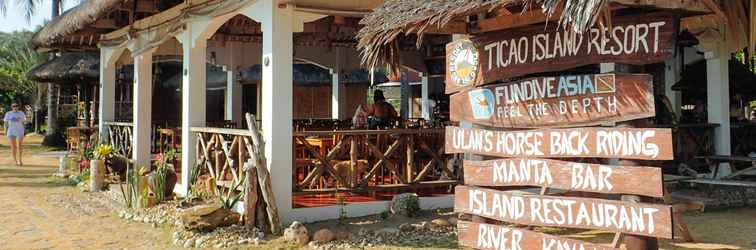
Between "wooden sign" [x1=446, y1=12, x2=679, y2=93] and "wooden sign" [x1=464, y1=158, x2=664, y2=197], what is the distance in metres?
0.55

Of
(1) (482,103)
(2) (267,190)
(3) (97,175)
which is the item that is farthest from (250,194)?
(3) (97,175)

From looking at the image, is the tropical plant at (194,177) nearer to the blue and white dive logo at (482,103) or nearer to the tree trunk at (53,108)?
the blue and white dive logo at (482,103)

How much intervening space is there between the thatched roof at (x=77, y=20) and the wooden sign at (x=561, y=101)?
5960 millimetres

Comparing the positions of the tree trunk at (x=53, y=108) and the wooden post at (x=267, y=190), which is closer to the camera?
the wooden post at (x=267, y=190)

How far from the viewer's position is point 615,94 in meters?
3.36

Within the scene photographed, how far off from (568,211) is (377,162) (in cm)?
422

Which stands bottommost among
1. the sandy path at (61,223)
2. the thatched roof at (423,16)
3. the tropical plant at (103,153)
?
the sandy path at (61,223)

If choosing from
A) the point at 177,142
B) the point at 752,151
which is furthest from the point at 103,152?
the point at 752,151

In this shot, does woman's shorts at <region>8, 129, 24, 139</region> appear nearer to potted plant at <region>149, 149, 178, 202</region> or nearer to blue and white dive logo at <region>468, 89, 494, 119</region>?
potted plant at <region>149, 149, 178, 202</region>

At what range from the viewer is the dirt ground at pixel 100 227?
20.0ft

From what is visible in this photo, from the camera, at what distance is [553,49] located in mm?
3729

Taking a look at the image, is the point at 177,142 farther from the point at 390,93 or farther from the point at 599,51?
the point at 390,93

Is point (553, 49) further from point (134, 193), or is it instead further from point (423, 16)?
point (134, 193)

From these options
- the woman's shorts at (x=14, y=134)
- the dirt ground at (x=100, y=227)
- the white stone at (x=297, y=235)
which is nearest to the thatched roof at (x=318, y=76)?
the woman's shorts at (x=14, y=134)
